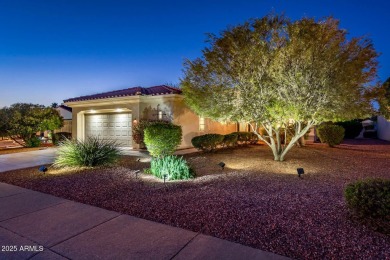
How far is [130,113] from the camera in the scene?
54.1ft

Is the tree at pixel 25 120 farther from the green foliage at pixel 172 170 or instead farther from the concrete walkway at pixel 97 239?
the concrete walkway at pixel 97 239

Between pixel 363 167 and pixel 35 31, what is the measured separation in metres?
21.3

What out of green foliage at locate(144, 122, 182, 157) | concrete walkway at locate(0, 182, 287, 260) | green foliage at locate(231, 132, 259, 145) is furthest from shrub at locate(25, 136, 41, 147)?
concrete walkway at locate(0, 182, 287, 260)

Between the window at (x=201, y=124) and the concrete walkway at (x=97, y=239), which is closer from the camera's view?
the concrete walkway at (x=97, y=239)

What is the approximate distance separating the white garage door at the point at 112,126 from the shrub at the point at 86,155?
672 centimetres

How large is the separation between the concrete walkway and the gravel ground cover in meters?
0.27

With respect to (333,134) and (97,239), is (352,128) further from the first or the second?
(97,239)

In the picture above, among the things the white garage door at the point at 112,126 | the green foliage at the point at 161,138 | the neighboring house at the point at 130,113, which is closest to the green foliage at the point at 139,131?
the neighboring house at the point at 130,113

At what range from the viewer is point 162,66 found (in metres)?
30.5

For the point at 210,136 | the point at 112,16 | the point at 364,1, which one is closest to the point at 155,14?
the point at 112,16

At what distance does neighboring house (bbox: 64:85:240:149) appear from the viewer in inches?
590

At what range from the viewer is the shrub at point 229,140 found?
15.0 m

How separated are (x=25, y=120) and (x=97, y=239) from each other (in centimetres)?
1667

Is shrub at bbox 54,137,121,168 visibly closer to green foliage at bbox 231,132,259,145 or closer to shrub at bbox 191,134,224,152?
shrub at bbox 191,134,224,152
